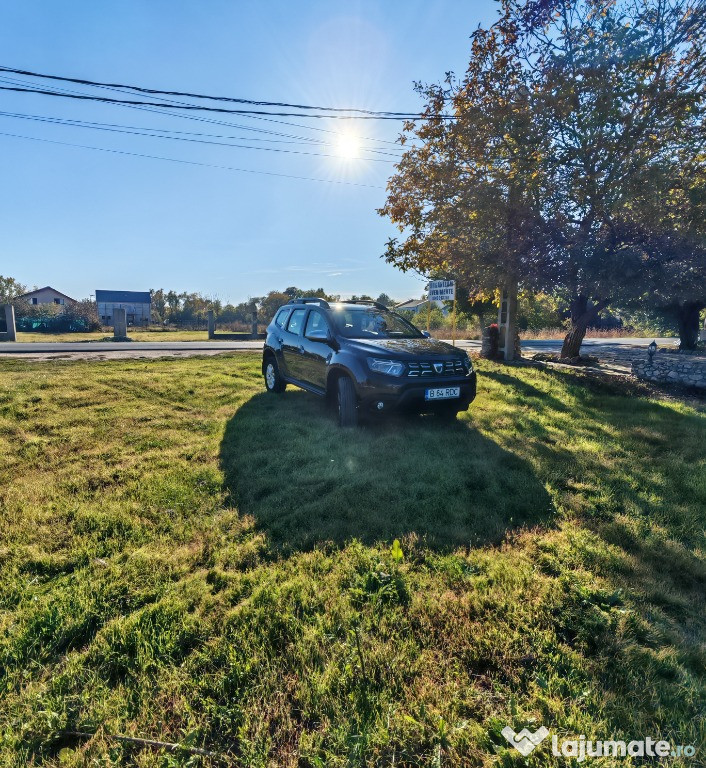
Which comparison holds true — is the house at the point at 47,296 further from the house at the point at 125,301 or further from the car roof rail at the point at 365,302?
the car roof rail at the point at 365,302

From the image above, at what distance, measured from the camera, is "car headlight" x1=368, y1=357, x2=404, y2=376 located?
14.8 ft

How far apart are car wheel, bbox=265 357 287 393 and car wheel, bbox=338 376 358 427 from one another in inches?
90.1

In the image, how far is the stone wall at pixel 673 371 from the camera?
7359 mm

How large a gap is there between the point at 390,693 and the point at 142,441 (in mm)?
4044

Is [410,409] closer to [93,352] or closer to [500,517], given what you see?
[500,517]

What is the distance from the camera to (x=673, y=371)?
7730mm

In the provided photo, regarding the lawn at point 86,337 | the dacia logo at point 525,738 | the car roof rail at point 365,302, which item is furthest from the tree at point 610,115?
the lawn at point 86,337

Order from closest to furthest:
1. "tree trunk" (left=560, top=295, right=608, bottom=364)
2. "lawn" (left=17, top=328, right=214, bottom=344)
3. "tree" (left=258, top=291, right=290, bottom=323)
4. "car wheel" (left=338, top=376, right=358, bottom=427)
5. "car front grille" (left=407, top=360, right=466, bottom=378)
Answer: "car front grille" (left=407, top=360, right=466, bottom=378)
"car wheel" (left=338, top=376, right=358, bottom=427)
"tree trunk" (left=560, top=295, right=608, bottom=364)
"lawn" (left=17, top=328, right=214, bottom=344)
"tree" (left=258, top=291, right=290, bottom=323)

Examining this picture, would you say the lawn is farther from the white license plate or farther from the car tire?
the white license plate

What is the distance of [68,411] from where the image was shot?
5438mm

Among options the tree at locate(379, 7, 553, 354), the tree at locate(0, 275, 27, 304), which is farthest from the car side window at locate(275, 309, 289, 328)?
the tree at locate(0, 275, 27, 304)

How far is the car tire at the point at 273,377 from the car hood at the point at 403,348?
2361mm

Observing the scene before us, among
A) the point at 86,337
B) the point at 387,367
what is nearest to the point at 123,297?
the point at 86,337

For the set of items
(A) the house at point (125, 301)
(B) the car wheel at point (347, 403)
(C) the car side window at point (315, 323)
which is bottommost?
(B) the car wheel at point (347, 403)
